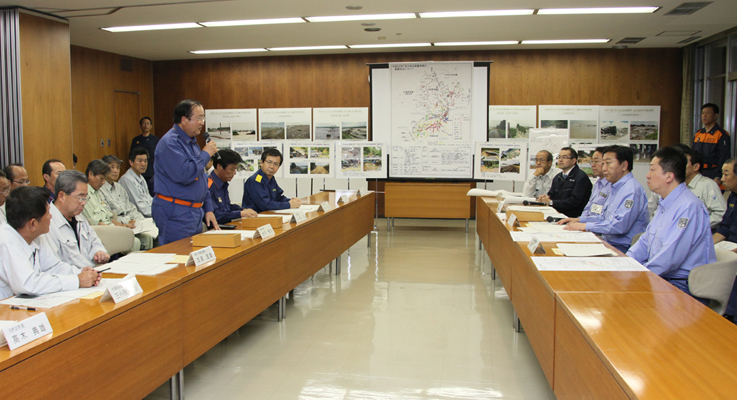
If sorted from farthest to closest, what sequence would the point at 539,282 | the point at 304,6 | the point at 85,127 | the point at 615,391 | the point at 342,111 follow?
the point at 342,111 → the point at 85,127 → the point at 304,6 → the point at 539,282 → the point at 615,391

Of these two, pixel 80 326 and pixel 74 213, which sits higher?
pixel 74 213

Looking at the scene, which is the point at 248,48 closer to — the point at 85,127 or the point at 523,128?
the point at 85,127

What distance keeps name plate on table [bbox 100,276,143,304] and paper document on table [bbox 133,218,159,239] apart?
2639 millimetres

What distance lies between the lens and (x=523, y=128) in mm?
8953

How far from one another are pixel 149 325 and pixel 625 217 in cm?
307

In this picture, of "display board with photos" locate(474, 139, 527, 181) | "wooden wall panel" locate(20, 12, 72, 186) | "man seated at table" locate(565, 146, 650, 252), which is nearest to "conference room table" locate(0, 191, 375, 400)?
"man seated at table" locate(565, 146, 650, 252)

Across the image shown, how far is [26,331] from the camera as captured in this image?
1536 millimetres

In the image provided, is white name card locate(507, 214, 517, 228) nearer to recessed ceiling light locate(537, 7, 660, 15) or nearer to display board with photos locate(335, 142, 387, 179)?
recessed ceiling light locate(537, 7, 660, 15)

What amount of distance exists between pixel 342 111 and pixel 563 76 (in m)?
3.88

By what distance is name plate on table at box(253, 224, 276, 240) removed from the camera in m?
3.32

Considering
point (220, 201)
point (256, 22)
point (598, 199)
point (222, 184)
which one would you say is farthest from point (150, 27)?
point (598, 199)

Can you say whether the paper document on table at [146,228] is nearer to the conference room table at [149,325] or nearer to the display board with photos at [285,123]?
the conference room table at [149,325]

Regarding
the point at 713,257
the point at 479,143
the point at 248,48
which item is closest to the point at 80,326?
the point at 713,257

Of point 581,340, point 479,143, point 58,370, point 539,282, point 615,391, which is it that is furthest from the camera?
point 479,143
